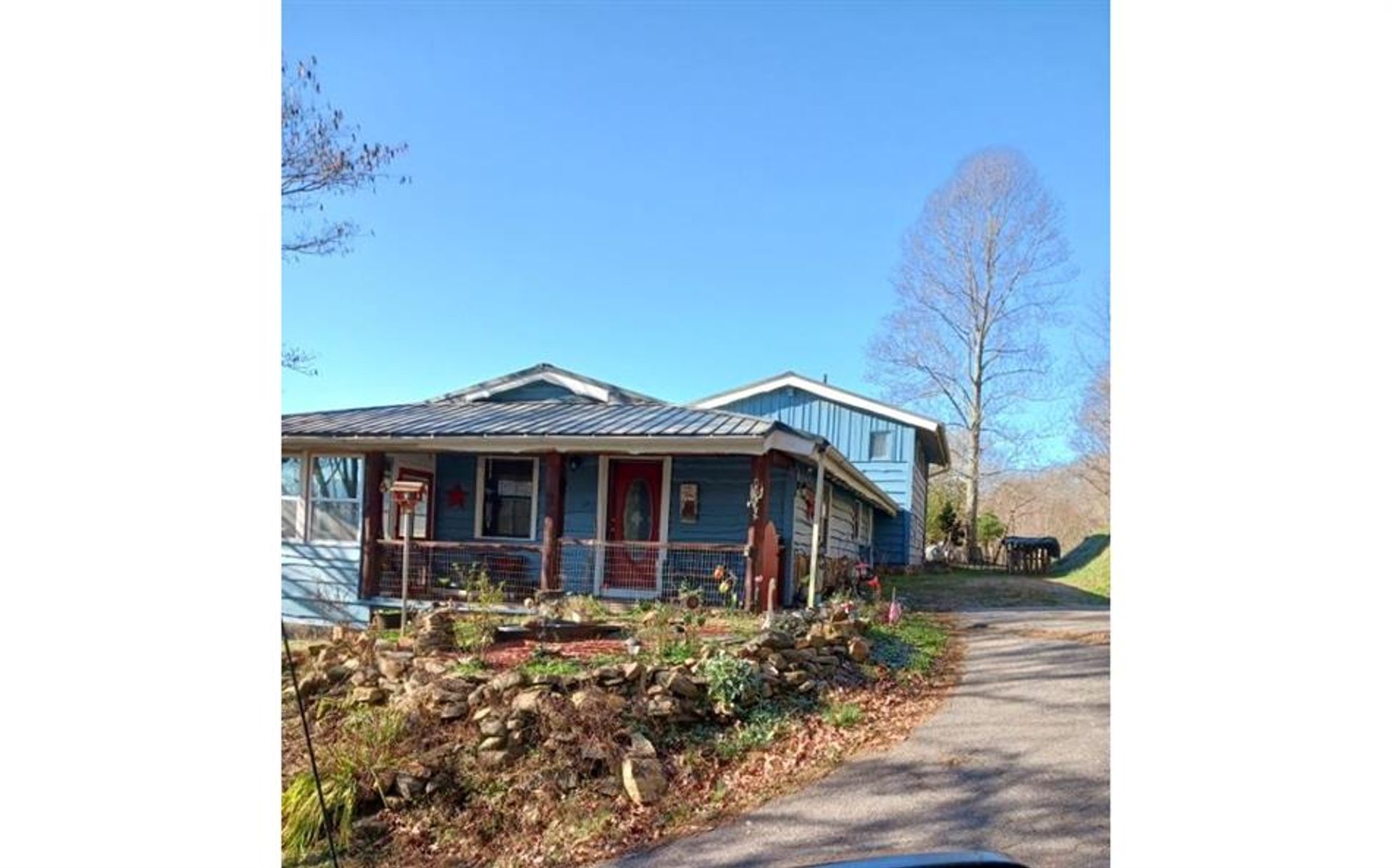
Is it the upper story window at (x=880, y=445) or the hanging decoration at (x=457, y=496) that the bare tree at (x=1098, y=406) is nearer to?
the upper story window at (x=880, y=445)

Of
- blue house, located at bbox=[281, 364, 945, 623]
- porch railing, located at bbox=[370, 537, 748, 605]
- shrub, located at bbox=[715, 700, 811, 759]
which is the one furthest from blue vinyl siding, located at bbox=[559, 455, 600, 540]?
shrub, located at bbox=[715, 700, 811, 759]

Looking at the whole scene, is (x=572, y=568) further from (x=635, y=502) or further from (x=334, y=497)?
(x=334, y=497)

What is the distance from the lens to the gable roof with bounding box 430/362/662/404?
28.8 ft

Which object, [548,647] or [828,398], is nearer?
[548,647]

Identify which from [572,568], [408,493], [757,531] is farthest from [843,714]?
[572,568]

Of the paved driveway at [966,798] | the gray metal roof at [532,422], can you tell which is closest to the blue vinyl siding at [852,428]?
the gray metal roof at [532,422]

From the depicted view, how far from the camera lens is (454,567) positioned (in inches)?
280

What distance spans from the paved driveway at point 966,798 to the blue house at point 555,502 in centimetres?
286

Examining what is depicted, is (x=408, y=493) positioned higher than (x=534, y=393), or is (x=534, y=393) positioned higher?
(x=534, y=393)

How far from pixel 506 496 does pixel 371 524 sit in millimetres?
1328

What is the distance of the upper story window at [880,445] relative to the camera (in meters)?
12.6

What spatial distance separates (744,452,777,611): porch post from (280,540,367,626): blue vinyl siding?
3476mm

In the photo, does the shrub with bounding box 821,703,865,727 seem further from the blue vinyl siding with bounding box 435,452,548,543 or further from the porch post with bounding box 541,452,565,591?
the blue vinyl siding with bounding box 435,452,548,543
